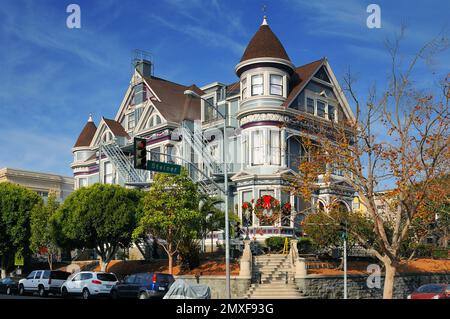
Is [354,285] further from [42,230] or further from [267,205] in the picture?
[42,230]

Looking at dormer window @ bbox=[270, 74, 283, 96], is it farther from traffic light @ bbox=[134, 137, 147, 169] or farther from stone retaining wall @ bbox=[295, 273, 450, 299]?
traffic light @ bbox=[134, 137, 147, 169]

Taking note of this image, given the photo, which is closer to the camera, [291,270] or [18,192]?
[291,270]

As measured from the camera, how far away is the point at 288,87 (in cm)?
4688

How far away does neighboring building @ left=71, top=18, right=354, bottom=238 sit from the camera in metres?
44.4

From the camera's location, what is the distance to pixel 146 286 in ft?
100

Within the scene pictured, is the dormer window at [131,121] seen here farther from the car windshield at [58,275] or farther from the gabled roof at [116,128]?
the car windshield at [58,275]

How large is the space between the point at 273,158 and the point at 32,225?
63.0ft

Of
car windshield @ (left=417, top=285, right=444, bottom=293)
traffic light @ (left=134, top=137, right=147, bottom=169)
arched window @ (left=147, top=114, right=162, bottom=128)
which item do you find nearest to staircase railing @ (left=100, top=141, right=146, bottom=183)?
arched window @ (left=147, top=114, right=162, bottom=128)

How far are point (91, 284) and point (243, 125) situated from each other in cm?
1726

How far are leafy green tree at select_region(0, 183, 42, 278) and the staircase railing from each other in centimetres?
746

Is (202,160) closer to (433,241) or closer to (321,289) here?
(321,289)

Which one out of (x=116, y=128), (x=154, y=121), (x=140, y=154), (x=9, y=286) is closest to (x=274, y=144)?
(x=154, y=121)

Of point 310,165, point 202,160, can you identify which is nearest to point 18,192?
point 202,160

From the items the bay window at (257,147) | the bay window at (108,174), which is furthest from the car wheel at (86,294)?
the bay window at (108,174)
